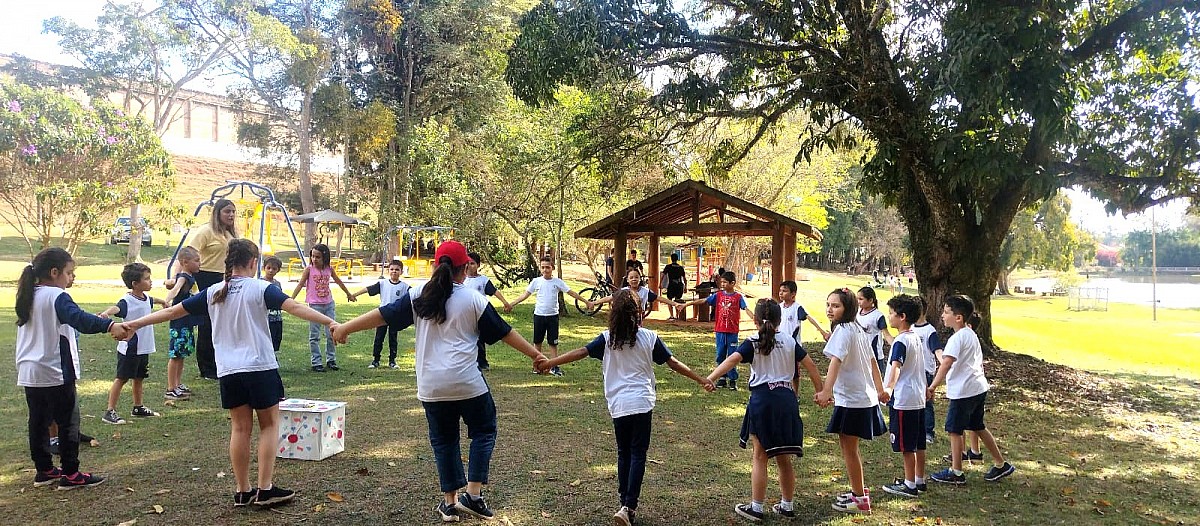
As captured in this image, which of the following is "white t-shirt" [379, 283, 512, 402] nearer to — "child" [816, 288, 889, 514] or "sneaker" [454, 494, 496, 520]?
"sneaker" [454, 494, 496, 520]

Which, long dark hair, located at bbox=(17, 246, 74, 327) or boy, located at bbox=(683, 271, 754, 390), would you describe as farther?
boy, located at bbox=(683, 271, 754, 390)

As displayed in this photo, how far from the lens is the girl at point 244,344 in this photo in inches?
162

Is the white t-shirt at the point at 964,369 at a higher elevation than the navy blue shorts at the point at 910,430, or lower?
higher

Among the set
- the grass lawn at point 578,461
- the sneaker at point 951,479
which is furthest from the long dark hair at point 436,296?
the sneaker at point 951,479

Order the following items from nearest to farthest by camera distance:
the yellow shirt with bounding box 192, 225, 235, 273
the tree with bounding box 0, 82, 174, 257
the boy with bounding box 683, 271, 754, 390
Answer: the yellow shirt with bounding box 192, 225, 235, 273
the boy with bounding box 683, 271, 754, 390
the tree with bounding box 0, 82, 174, 257

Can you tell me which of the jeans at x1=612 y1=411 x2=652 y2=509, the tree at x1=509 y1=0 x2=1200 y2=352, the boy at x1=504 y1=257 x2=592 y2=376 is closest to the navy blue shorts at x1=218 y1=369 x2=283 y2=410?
the jeans at x1=612 y1=411 x2=652 y2=509

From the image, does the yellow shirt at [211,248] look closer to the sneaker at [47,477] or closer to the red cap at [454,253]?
the sneaker at [47,477]

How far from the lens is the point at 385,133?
105 ft

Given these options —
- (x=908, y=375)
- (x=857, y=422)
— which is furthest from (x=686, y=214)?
(x=857, y=422)

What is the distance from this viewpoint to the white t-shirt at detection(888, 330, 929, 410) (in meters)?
Answer: 4.95

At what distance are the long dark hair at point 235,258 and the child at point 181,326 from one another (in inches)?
118

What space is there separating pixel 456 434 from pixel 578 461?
5.65 feet

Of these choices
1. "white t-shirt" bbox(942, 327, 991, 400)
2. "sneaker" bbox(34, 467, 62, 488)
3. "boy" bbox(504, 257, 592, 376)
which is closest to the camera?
"sneaker" bbox(34, 467, 62, 488)

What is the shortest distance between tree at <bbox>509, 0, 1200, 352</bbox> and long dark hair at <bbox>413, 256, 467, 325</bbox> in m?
7.10
